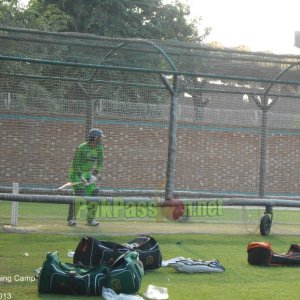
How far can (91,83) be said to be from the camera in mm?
11828

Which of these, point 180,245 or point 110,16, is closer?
point 180,245

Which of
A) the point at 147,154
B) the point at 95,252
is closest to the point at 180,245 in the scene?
the point at 95,252

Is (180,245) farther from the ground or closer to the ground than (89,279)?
closer to the ground

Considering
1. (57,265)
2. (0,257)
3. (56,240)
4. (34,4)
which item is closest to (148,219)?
(56,240)

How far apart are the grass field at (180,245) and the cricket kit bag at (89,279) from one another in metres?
0.11

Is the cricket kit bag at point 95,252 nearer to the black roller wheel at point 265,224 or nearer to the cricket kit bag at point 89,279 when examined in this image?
the cricket kit bag at point 89,279

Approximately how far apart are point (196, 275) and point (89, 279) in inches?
67.4

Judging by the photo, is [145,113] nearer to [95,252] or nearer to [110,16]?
[95,252]

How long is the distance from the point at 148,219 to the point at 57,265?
5425mm

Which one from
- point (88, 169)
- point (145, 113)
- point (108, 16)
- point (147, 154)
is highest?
point (108, 16)

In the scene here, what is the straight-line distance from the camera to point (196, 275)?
775 cm

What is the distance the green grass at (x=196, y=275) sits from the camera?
22.1ft

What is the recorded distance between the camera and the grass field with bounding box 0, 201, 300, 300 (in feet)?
22.6

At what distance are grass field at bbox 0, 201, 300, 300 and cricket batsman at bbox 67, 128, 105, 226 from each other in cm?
26
